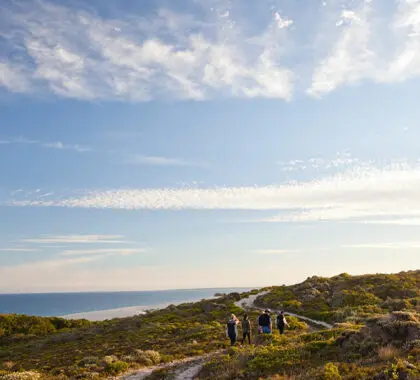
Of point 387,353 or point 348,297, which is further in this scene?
point 348,297

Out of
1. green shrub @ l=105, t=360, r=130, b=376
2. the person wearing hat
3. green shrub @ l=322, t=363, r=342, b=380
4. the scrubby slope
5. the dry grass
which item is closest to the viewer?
green shrub @ l=322, t=363, r=342, b=380

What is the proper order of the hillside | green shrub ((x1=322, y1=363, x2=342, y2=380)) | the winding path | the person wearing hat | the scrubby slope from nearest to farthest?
1. green shrub ((x1=322, y1=363, x2=342, y2=380))
2. the hillside
3. the winding path
4. the person wearing hat
5. the scrubby slope

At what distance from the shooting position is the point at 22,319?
56344 mm

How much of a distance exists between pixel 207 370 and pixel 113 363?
6613 mm

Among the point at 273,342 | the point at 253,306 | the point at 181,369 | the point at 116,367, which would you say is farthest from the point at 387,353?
the point at 253,306

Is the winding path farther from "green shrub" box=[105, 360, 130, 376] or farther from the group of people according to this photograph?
the group of people

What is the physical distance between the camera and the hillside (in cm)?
1675

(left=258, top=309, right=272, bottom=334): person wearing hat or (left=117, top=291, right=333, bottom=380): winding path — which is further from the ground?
(left=258, top=309, right=272, bottom=334): person wearing hat

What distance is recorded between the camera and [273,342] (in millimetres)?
25078

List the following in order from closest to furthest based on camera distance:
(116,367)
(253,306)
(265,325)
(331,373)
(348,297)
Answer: (331,373) < (116,367) < (265,325) < (348,297) < (253,306)

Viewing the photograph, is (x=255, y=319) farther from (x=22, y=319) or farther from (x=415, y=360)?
(x=22, y=319)

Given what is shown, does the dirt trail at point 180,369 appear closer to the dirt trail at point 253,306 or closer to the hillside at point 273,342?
the hillside at point 273,342

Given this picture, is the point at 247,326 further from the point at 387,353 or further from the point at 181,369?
the point at 387,353

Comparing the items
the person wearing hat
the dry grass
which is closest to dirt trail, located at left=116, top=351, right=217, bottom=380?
the person wearing hat
